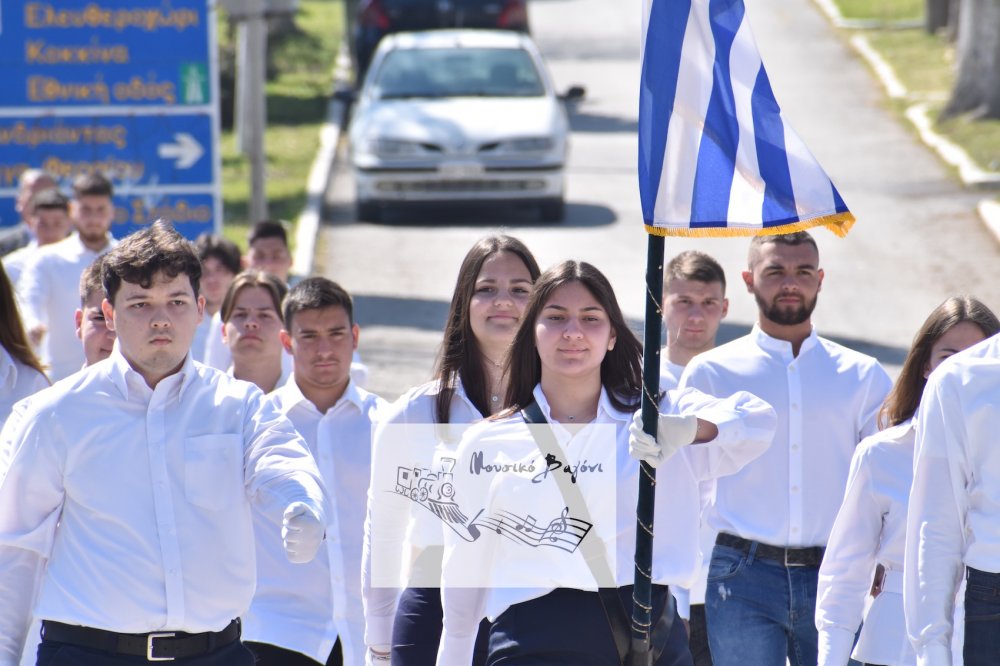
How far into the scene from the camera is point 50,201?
11.1m

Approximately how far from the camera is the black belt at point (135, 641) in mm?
4449

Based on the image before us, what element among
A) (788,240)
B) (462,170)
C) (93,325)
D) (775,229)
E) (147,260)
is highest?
(775,229)

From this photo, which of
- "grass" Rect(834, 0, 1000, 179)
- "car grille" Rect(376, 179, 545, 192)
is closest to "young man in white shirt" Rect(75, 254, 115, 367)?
"car grille" Rect(376, 179, 545, 192)

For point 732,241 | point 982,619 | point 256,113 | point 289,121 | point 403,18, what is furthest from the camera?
point 289,121

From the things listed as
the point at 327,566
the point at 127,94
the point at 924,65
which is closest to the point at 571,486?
the point at 327,566

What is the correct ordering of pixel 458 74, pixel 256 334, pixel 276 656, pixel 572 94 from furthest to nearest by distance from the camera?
pixel 572 94, pixel 458 74, pixel 256 334, pixel 276 656

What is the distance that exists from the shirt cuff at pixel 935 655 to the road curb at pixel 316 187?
37.1 feet

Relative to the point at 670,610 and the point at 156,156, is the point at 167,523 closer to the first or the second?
the point at 670,610

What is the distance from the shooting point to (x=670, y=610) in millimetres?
4562

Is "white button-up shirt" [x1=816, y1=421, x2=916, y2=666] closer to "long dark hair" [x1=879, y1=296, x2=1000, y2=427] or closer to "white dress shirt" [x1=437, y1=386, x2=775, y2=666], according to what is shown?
"long dark hair" [x1=879, y1=296, x2=1000, y2=427]

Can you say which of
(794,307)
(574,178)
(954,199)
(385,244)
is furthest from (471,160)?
(794,307)

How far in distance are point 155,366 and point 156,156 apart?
9086 mm

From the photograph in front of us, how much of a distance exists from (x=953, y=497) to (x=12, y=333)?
3.43 metres

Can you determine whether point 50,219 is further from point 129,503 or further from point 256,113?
point 129,503
